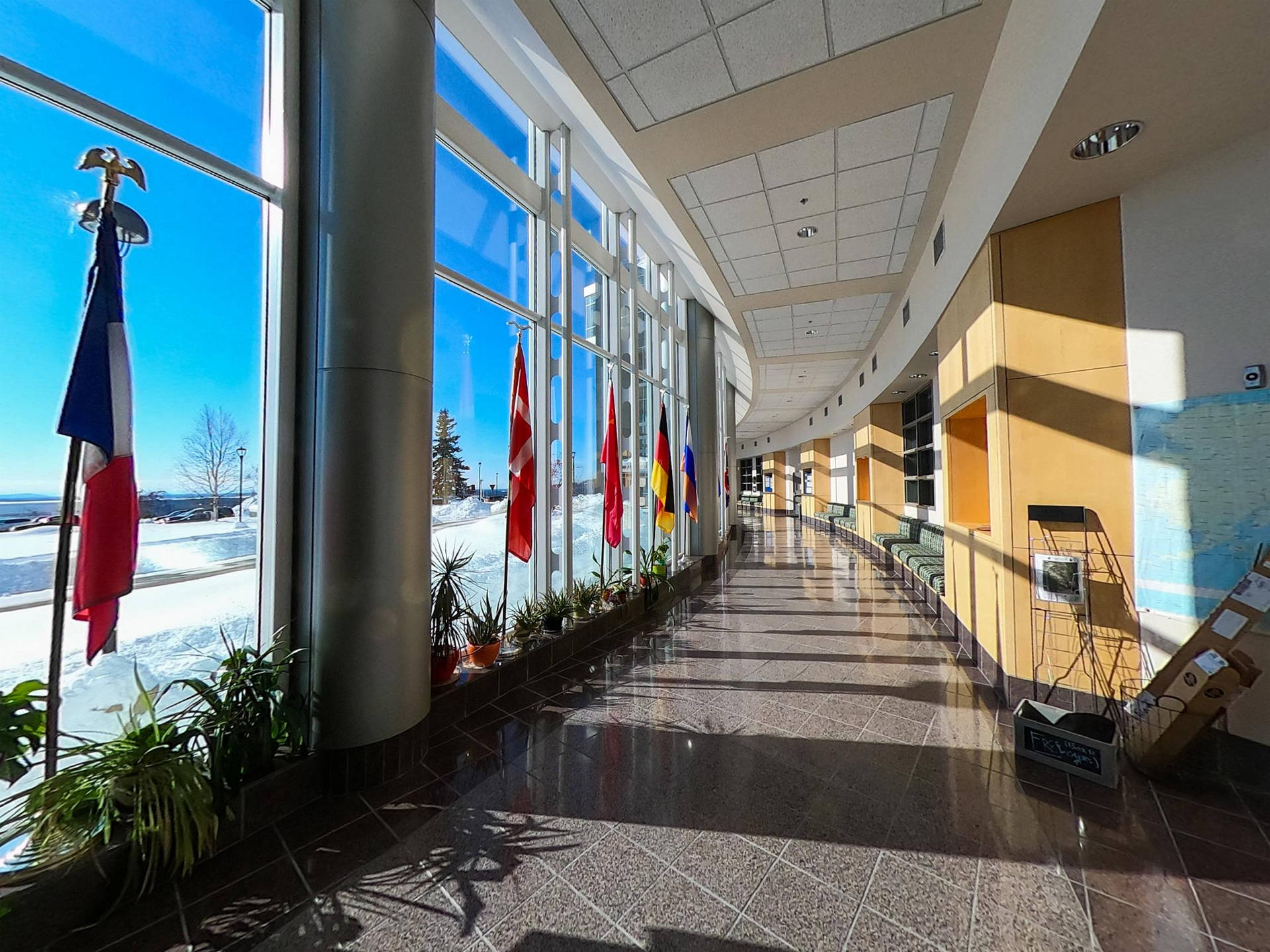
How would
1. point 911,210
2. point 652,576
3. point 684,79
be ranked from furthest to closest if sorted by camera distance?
point 652,576
point 911,210
point 684,79

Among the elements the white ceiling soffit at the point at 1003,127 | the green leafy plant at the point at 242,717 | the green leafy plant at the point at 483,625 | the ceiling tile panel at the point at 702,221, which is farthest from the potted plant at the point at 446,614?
the white ceiling soffit at the point at 1003,127

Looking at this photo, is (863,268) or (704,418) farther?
(704,418)

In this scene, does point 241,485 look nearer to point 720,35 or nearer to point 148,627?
point 148,627

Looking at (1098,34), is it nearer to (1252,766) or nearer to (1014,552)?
(1014,552)

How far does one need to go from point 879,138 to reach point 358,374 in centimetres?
384

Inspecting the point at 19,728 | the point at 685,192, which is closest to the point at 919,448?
the point at 685,192

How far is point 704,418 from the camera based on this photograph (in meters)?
8.67

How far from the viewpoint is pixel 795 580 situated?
24.1 ft

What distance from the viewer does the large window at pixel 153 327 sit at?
1.67 m

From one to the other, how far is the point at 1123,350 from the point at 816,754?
2925 millimetres

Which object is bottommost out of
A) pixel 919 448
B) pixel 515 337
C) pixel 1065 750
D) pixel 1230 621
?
pixel 1065 750

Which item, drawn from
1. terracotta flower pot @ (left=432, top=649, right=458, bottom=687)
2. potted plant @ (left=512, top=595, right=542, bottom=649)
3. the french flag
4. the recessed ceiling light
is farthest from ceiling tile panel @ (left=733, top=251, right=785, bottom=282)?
the french flag

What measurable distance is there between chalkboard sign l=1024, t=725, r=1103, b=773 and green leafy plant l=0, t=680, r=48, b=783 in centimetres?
408

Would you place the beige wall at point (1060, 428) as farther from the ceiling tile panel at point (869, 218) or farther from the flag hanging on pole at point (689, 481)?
the flag hanging on pole at point (689, 481)
